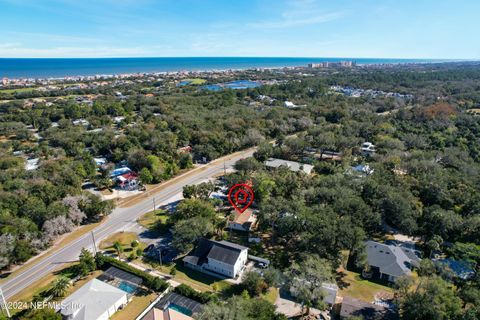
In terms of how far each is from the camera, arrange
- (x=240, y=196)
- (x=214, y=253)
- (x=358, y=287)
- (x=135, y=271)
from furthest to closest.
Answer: (x=240, y=196), (x=214, y=253), (x=135, y=271), (x=358, y=287)

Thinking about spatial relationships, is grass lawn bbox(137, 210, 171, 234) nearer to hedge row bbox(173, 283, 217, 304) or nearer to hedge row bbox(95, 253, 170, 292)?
hedge row bbox(95, 253, 170, 292)

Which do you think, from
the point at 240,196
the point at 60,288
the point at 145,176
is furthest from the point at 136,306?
the point at 145,176

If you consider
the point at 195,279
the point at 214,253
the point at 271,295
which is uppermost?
the point at 214,253

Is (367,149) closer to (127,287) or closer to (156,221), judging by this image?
(156,221)

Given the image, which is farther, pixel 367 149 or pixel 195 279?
pixel 367 149

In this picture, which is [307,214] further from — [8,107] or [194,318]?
[8,107]

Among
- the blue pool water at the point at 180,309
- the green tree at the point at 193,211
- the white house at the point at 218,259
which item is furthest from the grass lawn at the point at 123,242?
the blue pool water at the point at 180,309

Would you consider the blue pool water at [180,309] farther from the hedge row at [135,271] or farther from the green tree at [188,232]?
the green tree at [188,232]

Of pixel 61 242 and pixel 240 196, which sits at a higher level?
pixel 240 196
